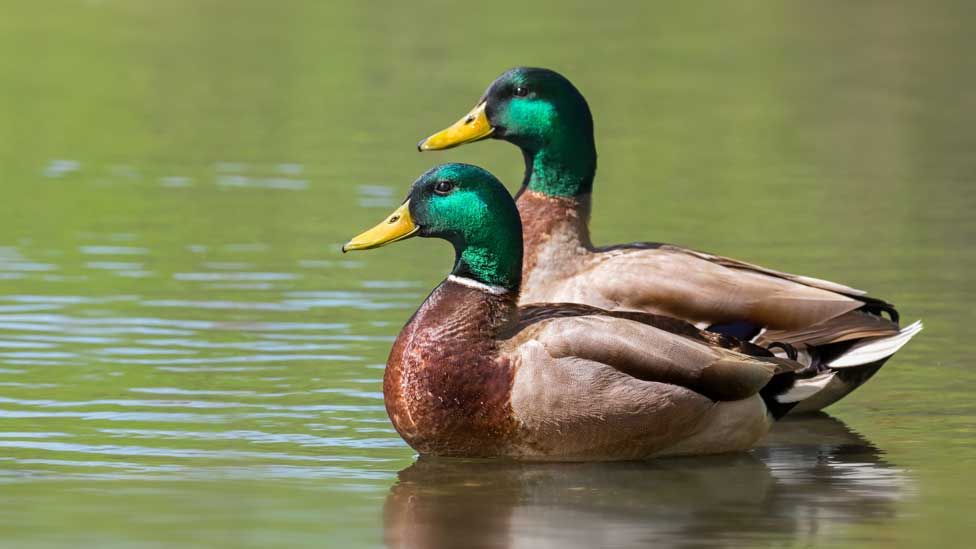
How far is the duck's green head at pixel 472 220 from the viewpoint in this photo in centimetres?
867

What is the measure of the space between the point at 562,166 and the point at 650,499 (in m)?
2.61

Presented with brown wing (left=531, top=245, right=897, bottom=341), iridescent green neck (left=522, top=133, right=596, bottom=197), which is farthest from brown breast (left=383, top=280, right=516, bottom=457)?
iridescent green neck (left=522, top=133, right=596, bottom=197)

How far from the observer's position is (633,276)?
31.2 feet

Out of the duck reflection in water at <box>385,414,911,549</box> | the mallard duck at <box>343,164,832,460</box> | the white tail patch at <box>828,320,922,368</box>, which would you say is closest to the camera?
the duck reflection in water at <box>385,414,911,549</box>

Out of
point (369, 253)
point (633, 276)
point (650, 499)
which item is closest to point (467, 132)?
point (633, 276)

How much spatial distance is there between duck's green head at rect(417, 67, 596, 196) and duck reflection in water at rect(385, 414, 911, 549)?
1.84 metres

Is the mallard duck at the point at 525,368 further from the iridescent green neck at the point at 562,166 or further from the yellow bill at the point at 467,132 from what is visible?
the yellow bill at the point at 467,132

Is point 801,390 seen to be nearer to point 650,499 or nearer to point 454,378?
point 650,499

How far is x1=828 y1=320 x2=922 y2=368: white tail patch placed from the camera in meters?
9.27

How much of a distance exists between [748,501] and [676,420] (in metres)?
0.62

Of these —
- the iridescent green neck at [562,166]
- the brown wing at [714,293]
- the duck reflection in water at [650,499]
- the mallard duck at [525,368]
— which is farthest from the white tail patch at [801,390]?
the iridescent green neck at [562,166]

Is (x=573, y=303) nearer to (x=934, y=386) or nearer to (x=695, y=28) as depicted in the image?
(x=934, y=386)

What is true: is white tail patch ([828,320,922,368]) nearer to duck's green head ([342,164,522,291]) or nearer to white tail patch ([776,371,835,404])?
white tail patch ([776,371,835,404])

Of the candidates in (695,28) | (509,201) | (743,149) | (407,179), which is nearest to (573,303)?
(509,201)
